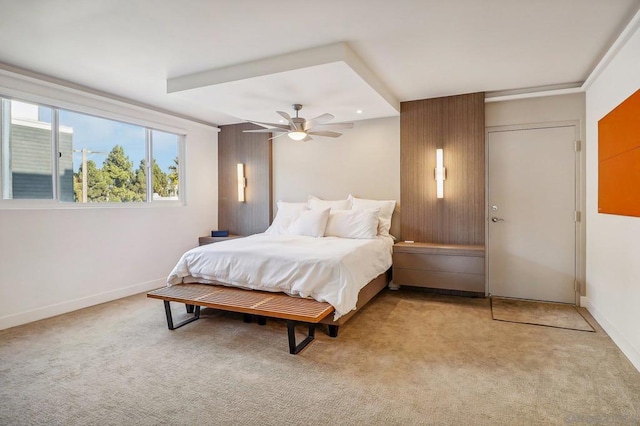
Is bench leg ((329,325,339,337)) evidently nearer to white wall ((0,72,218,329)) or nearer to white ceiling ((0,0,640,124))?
white wall ((0,72,218,329))

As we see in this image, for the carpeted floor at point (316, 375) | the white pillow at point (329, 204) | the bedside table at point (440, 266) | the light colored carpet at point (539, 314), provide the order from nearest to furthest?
1. the carpeted floor at point (316, 375)
2. the light colored carpet at point (539, 314)
3. the bedside table at point (440, 266)
4. the white pillow at point (329, 204)

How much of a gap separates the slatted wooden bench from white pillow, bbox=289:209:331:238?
135 centimetres

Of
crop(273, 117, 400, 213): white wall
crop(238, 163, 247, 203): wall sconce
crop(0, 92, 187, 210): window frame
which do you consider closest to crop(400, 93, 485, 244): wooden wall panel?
crop(273, 117, 400, 213): white wall

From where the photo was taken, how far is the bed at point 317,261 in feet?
9.70

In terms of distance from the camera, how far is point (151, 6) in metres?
2.38

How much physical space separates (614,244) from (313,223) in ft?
9.91

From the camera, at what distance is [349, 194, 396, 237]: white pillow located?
4.59 meters

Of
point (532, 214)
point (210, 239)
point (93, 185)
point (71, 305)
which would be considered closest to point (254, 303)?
point (71, 305)

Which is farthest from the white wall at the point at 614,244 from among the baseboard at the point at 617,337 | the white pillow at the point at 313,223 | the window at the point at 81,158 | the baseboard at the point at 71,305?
the window at the point at 81,158

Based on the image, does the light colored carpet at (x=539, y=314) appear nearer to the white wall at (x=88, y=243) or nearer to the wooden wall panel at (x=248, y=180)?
the wooden wall panel at (x=248, y=180)

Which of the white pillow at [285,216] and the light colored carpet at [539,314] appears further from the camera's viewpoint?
the white pillow at [285,216]

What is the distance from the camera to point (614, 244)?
2.95m

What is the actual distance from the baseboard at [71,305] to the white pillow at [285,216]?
1822 millimetres

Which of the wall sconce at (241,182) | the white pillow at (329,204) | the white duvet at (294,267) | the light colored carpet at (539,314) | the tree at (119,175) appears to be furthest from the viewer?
the wall sconce at (241,182)
